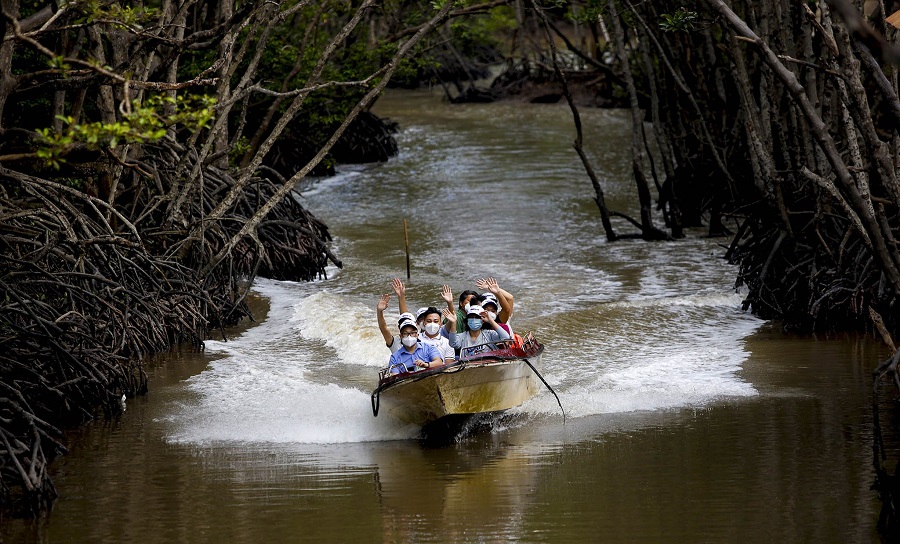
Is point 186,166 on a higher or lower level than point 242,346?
higher

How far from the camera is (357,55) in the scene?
21516 millimetres

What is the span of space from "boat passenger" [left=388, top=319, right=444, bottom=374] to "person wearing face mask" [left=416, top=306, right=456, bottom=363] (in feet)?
0.20

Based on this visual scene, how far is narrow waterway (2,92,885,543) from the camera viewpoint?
7648 millimetres

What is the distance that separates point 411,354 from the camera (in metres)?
9.99

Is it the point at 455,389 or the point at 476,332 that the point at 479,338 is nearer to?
the point at 476,332

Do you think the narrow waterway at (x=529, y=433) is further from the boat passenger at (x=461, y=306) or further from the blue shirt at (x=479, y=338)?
the boat passenger at (x=461, y=306)

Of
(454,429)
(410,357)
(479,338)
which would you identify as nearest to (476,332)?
(479,338)

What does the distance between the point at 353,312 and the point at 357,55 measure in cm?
772

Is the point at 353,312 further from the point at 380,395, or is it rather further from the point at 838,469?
the point at 838,469

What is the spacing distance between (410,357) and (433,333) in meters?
0.30

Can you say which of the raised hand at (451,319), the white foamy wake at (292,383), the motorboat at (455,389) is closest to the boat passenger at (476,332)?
the raised hand at (451,319)

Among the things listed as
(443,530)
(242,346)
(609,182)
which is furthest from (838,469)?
(609,182)

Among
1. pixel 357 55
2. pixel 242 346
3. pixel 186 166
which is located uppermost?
pixel 357 55

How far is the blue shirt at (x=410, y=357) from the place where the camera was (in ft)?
32.7
